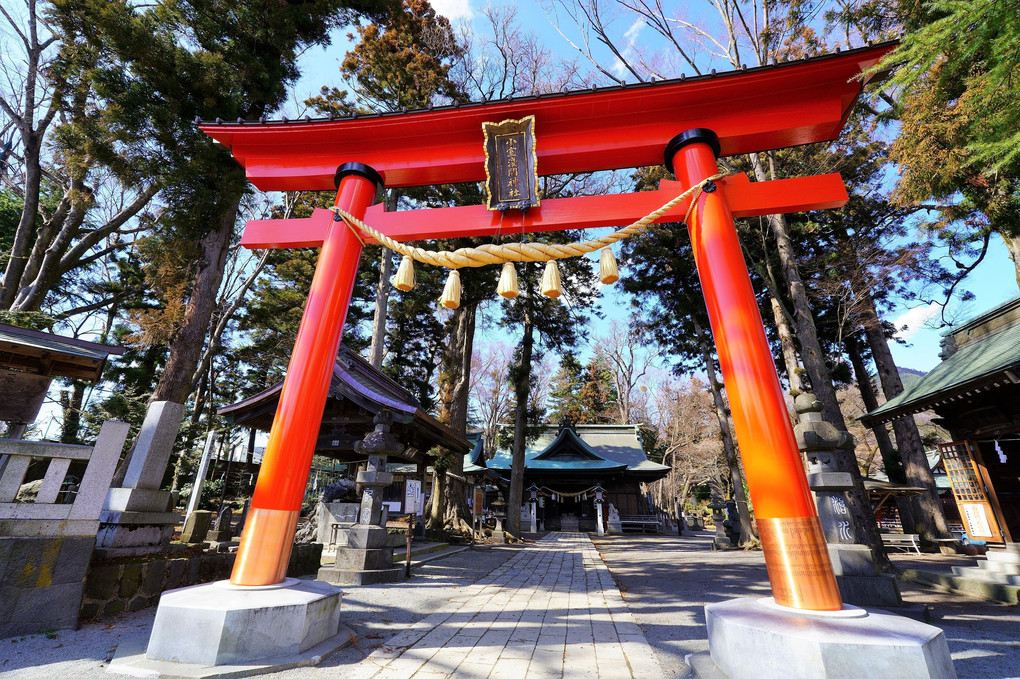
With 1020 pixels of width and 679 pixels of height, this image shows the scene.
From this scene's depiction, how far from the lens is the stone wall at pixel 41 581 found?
3555mm

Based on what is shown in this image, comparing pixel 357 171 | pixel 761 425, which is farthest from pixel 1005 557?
pixel 357 171

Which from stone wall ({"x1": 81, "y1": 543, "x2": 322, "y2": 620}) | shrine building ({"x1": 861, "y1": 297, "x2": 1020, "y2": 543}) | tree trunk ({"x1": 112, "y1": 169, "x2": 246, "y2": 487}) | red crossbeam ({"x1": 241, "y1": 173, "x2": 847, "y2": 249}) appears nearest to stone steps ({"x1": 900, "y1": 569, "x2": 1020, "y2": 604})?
shrine building ({"x1": 861, "y1": 297, "x2": 1020, "y2": 543})

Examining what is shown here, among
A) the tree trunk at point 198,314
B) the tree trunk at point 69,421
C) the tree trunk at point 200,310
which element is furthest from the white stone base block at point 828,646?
the tree trunk at point 69,421

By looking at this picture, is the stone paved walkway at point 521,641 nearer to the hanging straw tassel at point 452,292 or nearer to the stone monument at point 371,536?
the stone monument at point 371,536

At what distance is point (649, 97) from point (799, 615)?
480cm

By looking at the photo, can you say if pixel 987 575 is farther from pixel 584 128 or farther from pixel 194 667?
pixel 194 667

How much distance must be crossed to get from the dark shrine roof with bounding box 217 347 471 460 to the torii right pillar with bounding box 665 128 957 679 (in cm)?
604

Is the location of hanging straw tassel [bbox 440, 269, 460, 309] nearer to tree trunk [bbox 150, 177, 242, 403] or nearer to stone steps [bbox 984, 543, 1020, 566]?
tree trunk [bbox 150, 177, 242, 403]

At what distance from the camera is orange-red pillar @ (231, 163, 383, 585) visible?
354 centimetres

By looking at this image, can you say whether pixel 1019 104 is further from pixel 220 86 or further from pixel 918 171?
pixel 220 86

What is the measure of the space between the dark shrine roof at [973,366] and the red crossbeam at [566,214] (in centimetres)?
495

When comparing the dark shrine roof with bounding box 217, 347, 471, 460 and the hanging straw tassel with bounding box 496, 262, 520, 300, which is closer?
the hanging straw tassel with bounding box 496, 262, 520, 300

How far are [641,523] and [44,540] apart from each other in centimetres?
2288

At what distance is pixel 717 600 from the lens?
601cm
